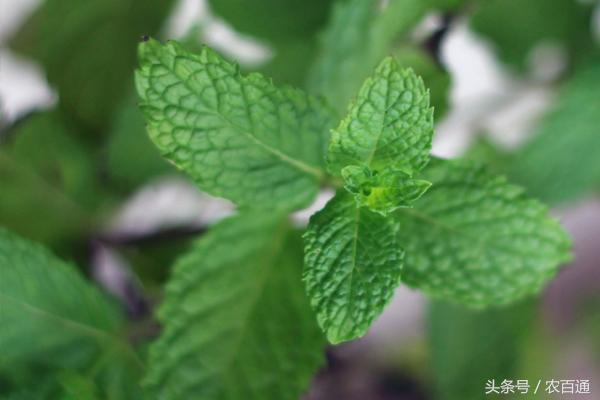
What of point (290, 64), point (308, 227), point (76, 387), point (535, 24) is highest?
point (535, 24)

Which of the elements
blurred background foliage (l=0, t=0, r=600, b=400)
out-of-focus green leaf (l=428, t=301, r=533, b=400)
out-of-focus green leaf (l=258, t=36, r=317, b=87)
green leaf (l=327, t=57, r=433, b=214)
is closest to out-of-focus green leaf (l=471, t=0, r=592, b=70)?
blurred background foliage (l=0, t=0, r=600, b=400)

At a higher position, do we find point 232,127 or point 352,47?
point 352,47

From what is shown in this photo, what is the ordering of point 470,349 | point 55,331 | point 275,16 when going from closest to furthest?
1. point 55,331
2. point 275,16
3. point 470,349

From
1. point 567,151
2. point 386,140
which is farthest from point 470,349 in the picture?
point 386,140

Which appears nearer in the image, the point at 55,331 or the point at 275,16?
the point at 55,331

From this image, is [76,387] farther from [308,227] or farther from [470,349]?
[470,349]

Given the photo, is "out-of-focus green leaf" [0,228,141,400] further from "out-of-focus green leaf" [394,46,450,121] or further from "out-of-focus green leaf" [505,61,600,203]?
"out-of-focus green leaf" [505,61,600,203]

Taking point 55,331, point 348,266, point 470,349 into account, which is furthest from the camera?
point 470,349

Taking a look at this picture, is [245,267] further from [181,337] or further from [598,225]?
[598,225]

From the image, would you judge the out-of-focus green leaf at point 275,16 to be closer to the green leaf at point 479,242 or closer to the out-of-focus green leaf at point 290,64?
the out-of-focus green leaf at point 290,64
